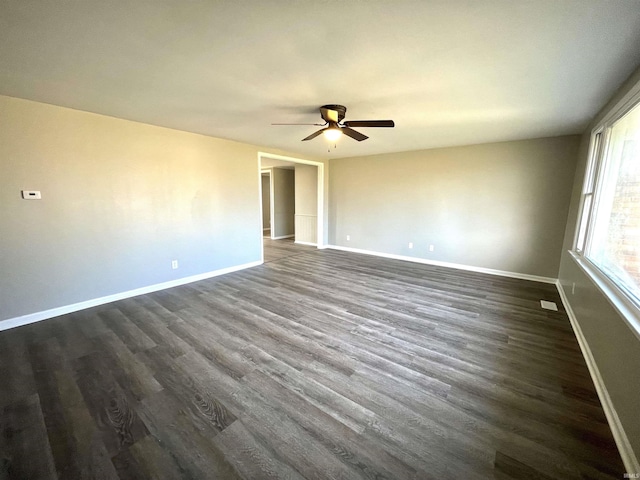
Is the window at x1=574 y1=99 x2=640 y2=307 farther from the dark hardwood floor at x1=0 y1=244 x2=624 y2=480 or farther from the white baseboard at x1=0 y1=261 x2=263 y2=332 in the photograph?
the white baseboard at x1=0 y1=261 x2=263 y2=332

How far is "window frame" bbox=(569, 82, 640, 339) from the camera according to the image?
5.63 feet

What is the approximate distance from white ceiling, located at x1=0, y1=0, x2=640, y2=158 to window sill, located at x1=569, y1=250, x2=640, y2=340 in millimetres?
1635

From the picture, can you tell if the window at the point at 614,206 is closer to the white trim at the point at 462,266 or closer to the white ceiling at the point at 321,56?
the white ceiling at the point at 321,56

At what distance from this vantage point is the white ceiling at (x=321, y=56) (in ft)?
4.57

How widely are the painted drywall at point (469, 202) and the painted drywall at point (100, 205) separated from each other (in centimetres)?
317

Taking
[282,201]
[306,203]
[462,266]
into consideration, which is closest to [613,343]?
[462,266]

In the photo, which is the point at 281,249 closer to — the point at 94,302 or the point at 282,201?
the point at 282,201

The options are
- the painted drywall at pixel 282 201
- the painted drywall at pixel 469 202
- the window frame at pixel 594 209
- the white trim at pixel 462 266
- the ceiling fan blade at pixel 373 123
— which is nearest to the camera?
the window frame at pixel 594 209

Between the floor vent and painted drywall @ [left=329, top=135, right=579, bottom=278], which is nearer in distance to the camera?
the floor vent

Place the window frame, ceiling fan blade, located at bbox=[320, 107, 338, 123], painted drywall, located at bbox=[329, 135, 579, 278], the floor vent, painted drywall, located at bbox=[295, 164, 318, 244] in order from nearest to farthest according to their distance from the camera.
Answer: the window frame < ceiling fan blade, located at bbox=[320, 107, 338, 123] < the floor vent < painted drywall, located at bbox=[329, 135, 579, 278] < painted drywall, located at bbox=[295, 164, 318, 244]

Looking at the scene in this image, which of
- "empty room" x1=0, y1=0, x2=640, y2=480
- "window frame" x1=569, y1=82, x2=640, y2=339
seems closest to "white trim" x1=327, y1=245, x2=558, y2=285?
"empty room" x1=0, y1=0, x2=640, y2=480

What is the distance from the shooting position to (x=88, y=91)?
2.48m

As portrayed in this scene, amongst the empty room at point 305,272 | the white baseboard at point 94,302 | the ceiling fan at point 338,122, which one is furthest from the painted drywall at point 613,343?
the white baseboard at point 94,302

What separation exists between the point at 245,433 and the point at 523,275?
201 inches
